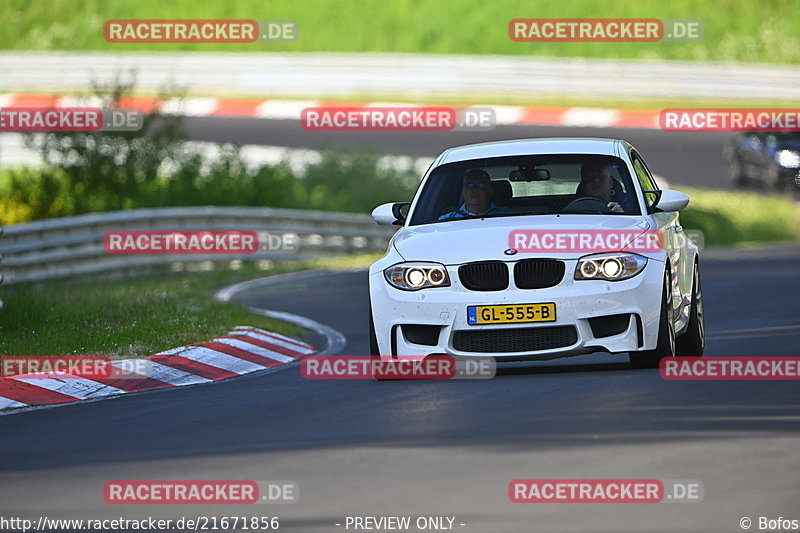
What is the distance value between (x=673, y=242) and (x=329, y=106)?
92.0 ft

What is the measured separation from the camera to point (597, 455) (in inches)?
326

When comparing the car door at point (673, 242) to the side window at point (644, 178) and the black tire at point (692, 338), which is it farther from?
the black tire at point (692, 338)

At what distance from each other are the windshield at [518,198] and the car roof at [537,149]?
54 mm

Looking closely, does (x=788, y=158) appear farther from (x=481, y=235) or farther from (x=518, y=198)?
(x=481, y=235)

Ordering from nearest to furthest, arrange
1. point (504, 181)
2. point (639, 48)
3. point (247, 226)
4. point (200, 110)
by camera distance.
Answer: point (504, 181), point (247, 226), point (200, 110), point (639, 48)

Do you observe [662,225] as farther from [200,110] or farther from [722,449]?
[200,110]

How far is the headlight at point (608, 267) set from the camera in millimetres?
11086

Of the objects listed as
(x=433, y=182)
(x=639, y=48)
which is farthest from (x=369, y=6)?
(x=433, y=182)

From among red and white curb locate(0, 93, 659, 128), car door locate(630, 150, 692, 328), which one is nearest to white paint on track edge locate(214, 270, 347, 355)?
car door locate(630, 150, 692, 328)

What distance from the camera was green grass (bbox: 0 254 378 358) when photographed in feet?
45.1

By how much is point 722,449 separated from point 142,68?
36.0m

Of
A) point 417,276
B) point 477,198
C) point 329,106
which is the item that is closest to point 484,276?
point 417,276

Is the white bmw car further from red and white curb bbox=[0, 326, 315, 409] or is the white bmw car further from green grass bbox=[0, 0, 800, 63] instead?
green grass bbox=[0, 0, 800, 63]

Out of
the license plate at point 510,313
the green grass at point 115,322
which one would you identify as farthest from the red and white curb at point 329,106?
the license plate at point 510,313
